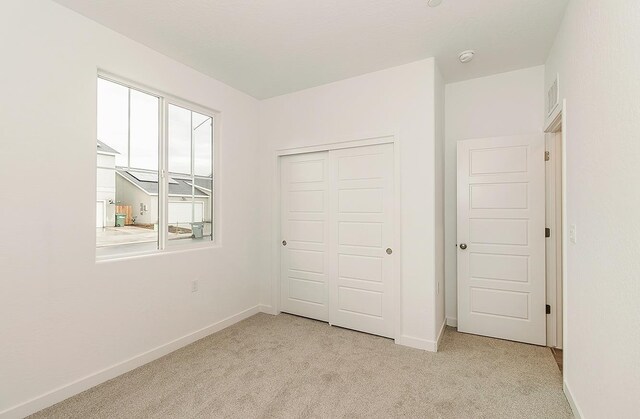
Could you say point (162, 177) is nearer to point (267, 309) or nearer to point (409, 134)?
point (267, 309)

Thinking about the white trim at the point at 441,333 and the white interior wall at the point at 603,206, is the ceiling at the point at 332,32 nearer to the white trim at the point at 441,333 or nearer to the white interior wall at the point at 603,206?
the white interior wall at the point at 603,206

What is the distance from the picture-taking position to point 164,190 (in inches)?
113

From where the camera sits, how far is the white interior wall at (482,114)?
303 cm

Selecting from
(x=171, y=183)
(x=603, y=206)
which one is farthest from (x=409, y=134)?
(x=171, y=183)

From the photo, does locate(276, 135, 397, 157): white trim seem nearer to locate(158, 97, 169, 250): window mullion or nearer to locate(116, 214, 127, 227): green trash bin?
locate(158, 97, 169, 250): window mullion

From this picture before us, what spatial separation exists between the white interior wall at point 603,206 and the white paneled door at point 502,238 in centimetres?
82

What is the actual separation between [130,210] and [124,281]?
65cm

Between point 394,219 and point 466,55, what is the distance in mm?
1701

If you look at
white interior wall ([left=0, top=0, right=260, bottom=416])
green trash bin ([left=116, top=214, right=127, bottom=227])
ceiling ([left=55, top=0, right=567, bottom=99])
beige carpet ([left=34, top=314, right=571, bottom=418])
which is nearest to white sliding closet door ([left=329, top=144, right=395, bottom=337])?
beige carpet ([left=34, top=314, right=571, bottom=418])

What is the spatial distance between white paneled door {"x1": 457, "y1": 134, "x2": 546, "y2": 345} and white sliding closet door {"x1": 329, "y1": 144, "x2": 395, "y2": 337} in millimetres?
870

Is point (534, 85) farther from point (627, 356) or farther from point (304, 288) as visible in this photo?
point (304, 288)

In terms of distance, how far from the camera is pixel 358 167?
323 cm

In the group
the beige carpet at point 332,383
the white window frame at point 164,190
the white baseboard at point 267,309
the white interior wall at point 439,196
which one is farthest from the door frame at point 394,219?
the white window frame at point 164,190

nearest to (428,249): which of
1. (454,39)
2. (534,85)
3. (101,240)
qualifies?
(454,39)
